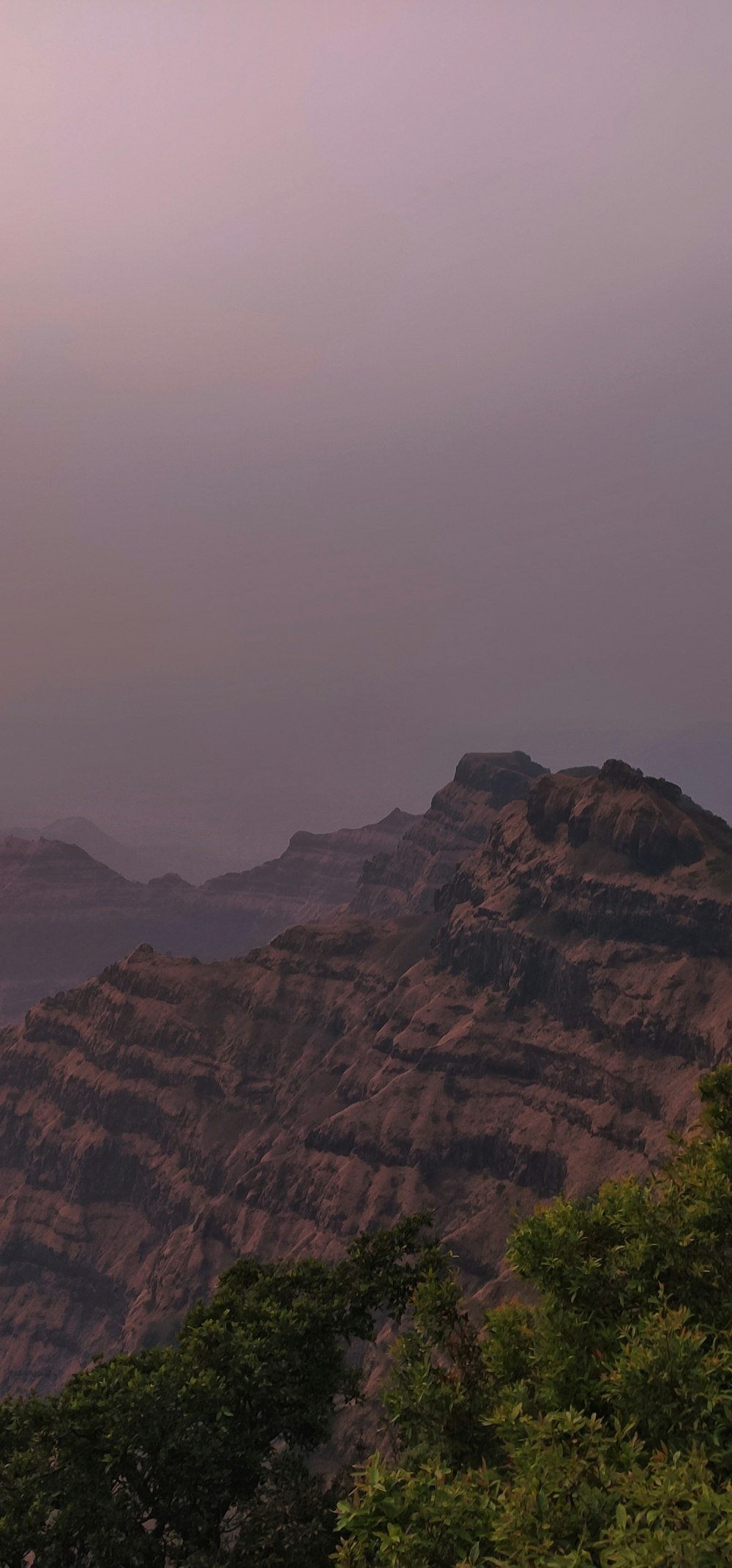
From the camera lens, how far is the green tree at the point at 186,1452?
3666 cm

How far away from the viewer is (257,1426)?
40750mm

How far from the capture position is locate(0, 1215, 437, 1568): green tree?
120 ft

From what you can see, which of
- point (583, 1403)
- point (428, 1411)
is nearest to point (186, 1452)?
point (428, 1411)

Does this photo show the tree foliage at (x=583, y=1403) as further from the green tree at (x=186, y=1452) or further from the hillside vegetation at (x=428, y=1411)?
the green tree at (x=186, y=1452)

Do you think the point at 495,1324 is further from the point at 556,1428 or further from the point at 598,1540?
the point at 598,1540

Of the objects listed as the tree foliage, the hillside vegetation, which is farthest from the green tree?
the tree foliage

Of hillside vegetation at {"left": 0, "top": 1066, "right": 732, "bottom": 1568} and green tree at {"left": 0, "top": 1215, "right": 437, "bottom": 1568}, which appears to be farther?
green tree at {"left": 0, "top": 1215, "right": 437, "bottom": 1568}

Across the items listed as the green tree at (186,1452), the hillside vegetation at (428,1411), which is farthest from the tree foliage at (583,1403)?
the green tree at (186,1452)

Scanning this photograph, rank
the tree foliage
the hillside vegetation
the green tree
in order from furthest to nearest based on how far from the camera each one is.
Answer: the green tree, the hillside vegetation, the tree foliage

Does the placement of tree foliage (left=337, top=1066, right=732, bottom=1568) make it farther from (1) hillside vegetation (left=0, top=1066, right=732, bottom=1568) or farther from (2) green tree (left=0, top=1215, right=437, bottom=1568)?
(2) green tree (left=0, top=1215, right=437, bottom=1568)

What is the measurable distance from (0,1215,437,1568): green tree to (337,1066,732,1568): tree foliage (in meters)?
4.08

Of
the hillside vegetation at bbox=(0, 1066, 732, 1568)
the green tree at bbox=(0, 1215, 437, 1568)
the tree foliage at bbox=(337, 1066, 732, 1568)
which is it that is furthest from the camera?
the green tree at bbox=(0, 1215, 437, 1568)

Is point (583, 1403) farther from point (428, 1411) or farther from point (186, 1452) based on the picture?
point (186, 1452)

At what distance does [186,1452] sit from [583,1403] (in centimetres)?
1515
